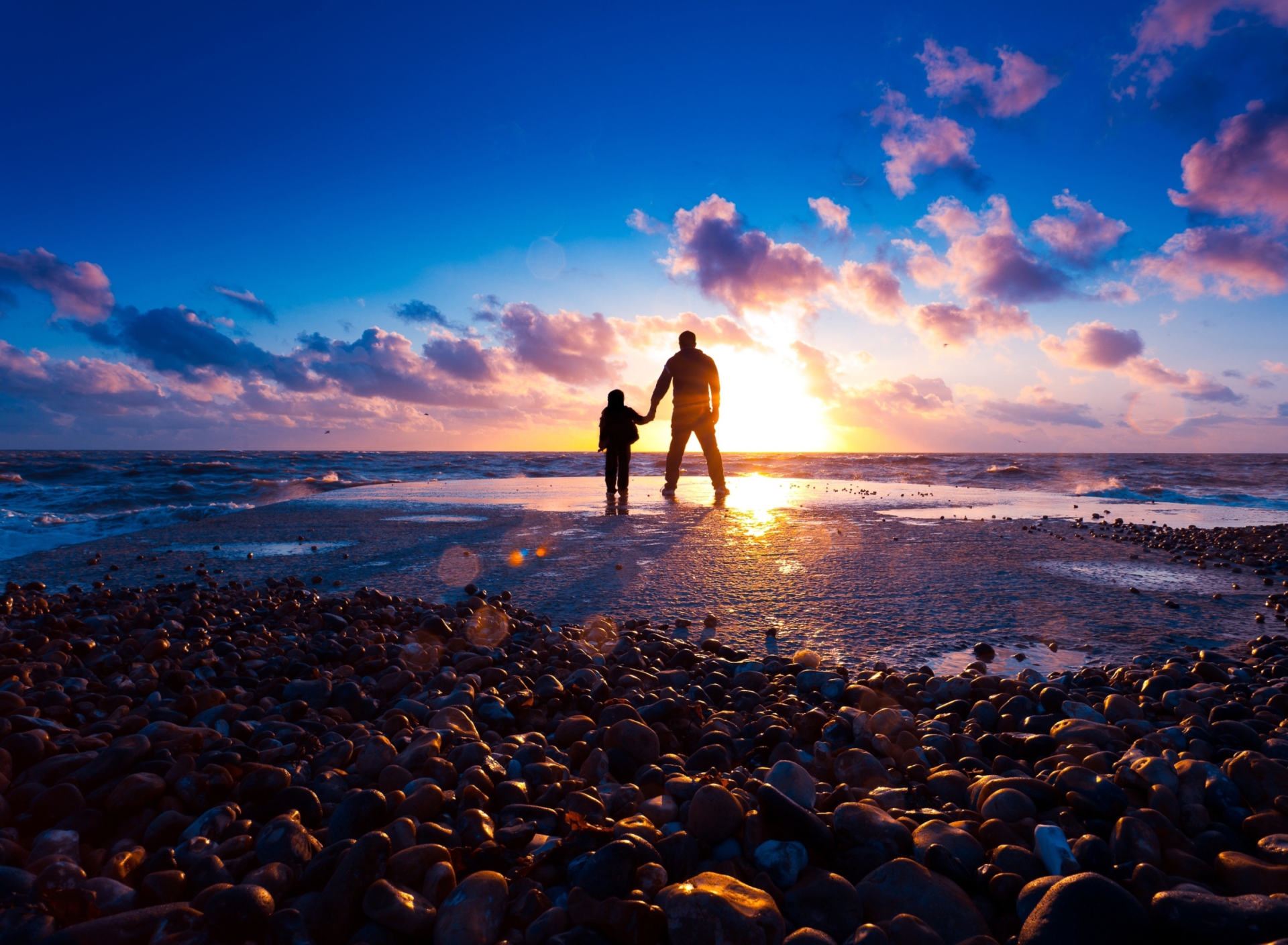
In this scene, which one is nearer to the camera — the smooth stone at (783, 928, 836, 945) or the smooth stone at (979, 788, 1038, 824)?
the smooth stone at (783, 928, 836, 945)

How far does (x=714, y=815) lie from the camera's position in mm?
1593

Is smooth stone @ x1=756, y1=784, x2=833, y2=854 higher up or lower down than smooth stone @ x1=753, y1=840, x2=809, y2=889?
higher up

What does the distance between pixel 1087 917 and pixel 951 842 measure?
321 millimetres

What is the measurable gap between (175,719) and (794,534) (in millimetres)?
5715

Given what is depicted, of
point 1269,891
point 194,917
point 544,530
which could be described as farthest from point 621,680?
point 544,530

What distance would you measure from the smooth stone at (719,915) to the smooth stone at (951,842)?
1.48 feet

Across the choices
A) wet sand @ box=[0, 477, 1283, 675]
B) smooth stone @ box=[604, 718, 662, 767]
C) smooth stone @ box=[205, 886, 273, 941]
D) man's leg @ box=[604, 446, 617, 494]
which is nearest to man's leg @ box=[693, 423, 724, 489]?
man's leg @ box=[604, 446, 617, 494]

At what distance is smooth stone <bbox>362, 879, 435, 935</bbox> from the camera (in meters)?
1.29

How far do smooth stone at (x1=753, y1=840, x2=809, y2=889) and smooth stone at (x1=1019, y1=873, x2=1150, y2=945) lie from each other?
45 cm

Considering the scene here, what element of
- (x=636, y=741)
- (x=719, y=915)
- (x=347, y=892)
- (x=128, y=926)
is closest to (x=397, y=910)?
(x=347, y=892)

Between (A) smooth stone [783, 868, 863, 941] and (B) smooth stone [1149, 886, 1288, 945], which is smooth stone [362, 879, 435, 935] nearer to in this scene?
(A) smooth stone [783, 868, 863, 941]

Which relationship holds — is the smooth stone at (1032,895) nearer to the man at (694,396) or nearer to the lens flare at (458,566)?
the lens flare at (458,566)

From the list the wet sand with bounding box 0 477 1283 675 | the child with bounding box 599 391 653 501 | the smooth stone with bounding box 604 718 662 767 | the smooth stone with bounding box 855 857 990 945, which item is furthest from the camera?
the child with bounding box 599 391 653 501

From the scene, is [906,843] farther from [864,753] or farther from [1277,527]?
[1277,527]
